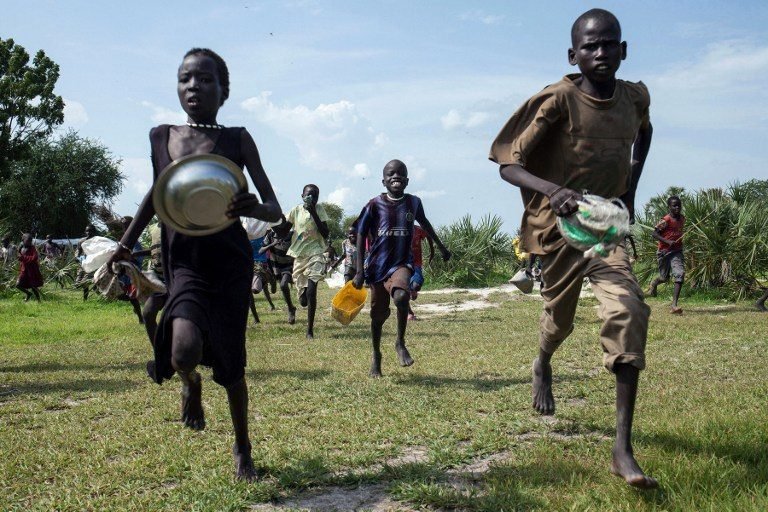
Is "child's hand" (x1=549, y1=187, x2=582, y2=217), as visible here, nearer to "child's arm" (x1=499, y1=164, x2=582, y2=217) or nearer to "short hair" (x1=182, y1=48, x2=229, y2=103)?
"child's arm" (x1=499, y1=164, x2=582, y2=217)

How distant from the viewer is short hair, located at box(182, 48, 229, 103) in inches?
150

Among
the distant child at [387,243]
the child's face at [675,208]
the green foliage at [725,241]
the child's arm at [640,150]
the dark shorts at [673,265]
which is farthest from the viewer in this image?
the green foliage at [725,241]

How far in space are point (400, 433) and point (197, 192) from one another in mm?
2271

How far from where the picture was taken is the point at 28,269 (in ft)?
61.6

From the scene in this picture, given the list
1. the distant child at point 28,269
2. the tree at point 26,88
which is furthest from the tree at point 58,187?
the distant child at point 28,269

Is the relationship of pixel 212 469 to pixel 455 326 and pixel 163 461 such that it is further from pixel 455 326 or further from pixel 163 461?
pixel 455 326

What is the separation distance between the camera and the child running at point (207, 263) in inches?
142

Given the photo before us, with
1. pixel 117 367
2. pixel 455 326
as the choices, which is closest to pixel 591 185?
pixel 117 367

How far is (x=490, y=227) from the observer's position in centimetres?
2567

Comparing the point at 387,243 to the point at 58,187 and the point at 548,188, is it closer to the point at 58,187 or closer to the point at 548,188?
the point at 548,188

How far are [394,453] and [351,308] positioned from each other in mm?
4077

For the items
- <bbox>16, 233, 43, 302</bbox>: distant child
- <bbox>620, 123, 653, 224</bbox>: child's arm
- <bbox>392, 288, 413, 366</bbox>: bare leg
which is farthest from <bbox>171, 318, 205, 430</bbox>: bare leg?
<bbox>16, 233, 43, 302</bbox>: distant child

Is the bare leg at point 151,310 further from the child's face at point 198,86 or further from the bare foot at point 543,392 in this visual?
the bare foot at point 543,392

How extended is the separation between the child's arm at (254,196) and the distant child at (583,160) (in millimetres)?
1294
